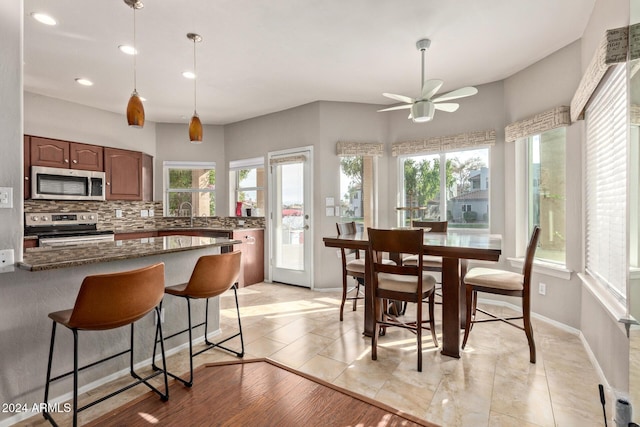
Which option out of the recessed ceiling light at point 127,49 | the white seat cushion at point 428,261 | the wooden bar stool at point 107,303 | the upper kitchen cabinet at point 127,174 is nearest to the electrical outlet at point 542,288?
the white seat cushion at point 428,261

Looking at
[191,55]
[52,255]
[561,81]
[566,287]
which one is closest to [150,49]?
[191,55]

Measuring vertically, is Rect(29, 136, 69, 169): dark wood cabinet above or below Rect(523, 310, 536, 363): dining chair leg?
above

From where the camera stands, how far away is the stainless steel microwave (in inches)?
151

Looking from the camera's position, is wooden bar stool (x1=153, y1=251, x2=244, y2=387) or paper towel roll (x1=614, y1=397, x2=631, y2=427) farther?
wooden bar stool (x1=153, y1=251, x2=244, y2=387)

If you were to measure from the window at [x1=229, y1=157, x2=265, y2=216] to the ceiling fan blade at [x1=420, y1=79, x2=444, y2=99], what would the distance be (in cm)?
304

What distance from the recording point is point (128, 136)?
5.00 meters

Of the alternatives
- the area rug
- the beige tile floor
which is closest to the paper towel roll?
the beige tile floor

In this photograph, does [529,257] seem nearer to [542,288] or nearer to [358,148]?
[542,288]

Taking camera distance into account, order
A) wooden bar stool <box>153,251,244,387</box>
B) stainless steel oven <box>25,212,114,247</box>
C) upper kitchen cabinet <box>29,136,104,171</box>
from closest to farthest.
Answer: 1. wooden bar stool <box>153,251,244,387</box>
2. stainless steel oven <box>25,212,114,247</box>
3. upper kitchen cabinet <box>29,136,104,171</box>

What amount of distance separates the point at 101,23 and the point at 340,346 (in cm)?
329

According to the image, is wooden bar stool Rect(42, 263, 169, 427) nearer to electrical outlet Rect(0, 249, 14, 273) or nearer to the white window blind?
electrical outlet Rect(0, 249, 14, 273)

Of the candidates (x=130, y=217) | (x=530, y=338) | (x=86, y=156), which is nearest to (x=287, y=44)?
(x=530, y=338)

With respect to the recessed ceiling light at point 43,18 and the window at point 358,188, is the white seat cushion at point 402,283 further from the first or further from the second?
the recessed ceiling light at point 43,18

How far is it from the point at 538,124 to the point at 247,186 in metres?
4.10
